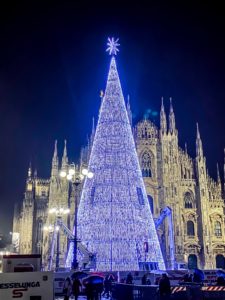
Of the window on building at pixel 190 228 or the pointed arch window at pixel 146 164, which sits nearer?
the window on building at pixel 190 228

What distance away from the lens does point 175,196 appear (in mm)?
46938

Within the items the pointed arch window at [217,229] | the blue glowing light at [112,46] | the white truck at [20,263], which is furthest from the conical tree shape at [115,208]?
the pointed arch window at [217,229]

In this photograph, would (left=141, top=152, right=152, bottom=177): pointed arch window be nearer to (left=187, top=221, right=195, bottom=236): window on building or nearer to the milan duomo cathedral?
the milan duomo cathedral

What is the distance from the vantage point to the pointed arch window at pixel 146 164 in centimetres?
4938

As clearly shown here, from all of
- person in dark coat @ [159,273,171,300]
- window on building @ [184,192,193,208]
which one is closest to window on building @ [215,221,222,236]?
window on building @ [184,192,193,208]

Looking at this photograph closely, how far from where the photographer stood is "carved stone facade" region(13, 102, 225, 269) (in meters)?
46.0

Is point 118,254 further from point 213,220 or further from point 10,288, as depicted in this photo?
point 213,220

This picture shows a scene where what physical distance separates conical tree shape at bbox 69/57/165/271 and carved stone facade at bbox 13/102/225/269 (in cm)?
2217

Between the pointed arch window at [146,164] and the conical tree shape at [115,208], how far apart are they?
24700 millimetres

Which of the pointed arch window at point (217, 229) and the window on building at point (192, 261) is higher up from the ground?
the pointed arch window at point (217, 229)

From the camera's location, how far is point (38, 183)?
60.6 metres

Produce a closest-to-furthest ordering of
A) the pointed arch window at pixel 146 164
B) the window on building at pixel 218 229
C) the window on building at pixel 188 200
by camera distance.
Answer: the window on building at pixel 218 229
the window on building at pixel 188 200
the pointed arch window at pixel 146 164

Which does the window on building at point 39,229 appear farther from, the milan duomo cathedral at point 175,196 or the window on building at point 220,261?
the window on building at point 220,261

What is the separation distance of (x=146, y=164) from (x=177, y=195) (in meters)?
5.66
